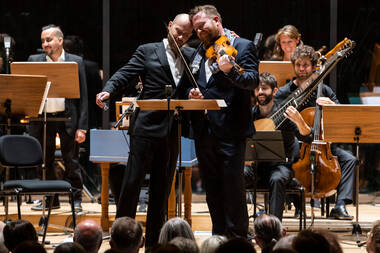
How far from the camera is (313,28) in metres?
8.31

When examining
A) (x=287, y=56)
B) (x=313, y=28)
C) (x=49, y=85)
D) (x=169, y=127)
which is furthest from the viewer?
(x=313, y=28)

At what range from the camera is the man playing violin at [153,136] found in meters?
5.00

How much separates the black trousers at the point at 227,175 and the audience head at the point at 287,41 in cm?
293

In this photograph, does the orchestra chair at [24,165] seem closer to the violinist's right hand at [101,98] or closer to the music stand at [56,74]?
the music stand at [56,74]

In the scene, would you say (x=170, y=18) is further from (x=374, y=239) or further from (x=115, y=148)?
(x=374, y=239)

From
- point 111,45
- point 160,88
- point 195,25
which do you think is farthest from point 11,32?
point 195,25

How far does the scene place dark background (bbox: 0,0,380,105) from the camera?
832 cm

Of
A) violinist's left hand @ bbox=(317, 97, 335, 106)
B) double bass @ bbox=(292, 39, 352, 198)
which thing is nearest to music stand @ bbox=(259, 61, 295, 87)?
double bass @ bbox=(292, 39, 352, 198)

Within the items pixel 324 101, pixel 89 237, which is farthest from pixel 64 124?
pixel 89 237

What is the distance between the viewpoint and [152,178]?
506 cm

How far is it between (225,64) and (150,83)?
1.07 m

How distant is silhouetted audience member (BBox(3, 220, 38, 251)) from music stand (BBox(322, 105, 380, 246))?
8.90 ft

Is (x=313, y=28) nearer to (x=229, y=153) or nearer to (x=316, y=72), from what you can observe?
(x=316, y=72)

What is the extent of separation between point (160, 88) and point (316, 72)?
1852 mm
